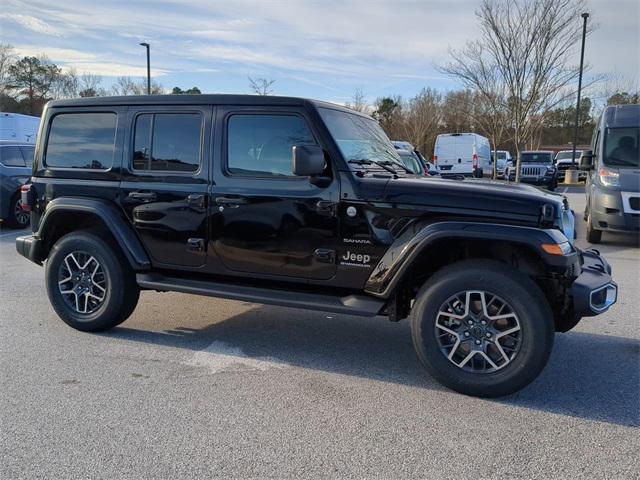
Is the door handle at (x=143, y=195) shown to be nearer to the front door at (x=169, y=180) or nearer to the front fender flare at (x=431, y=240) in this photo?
the front door at (x=169, y=180)

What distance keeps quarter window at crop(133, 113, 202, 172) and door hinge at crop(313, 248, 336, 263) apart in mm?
1249

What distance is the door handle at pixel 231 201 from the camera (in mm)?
4129

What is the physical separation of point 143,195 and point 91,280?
94 cm

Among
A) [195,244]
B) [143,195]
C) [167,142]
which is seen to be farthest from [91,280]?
[167,142]

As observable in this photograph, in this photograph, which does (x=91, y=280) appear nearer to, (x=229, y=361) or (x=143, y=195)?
(x=143, y=195)

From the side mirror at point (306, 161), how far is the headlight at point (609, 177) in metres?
7.44

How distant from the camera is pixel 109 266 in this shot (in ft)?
15.0

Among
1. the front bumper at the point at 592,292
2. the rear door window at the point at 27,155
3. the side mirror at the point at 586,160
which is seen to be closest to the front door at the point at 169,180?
the front bumper at the point at 592,292

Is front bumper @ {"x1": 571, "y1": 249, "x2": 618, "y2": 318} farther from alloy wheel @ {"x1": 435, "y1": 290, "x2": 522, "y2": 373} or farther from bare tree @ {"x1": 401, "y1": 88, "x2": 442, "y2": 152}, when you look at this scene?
bare tree @ {"x1": 401, "y1": 88, "x2": 442, "y2": 152}

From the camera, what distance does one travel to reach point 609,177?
934 cm

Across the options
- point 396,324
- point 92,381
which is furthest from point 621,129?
point 92,381

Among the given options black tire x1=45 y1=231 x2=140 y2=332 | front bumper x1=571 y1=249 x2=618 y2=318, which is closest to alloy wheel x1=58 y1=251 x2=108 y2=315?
black tire x1=45 y1=231 x2=140 y2=332

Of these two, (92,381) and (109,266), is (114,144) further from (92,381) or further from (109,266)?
(92,381)

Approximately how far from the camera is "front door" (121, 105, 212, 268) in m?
4.30
